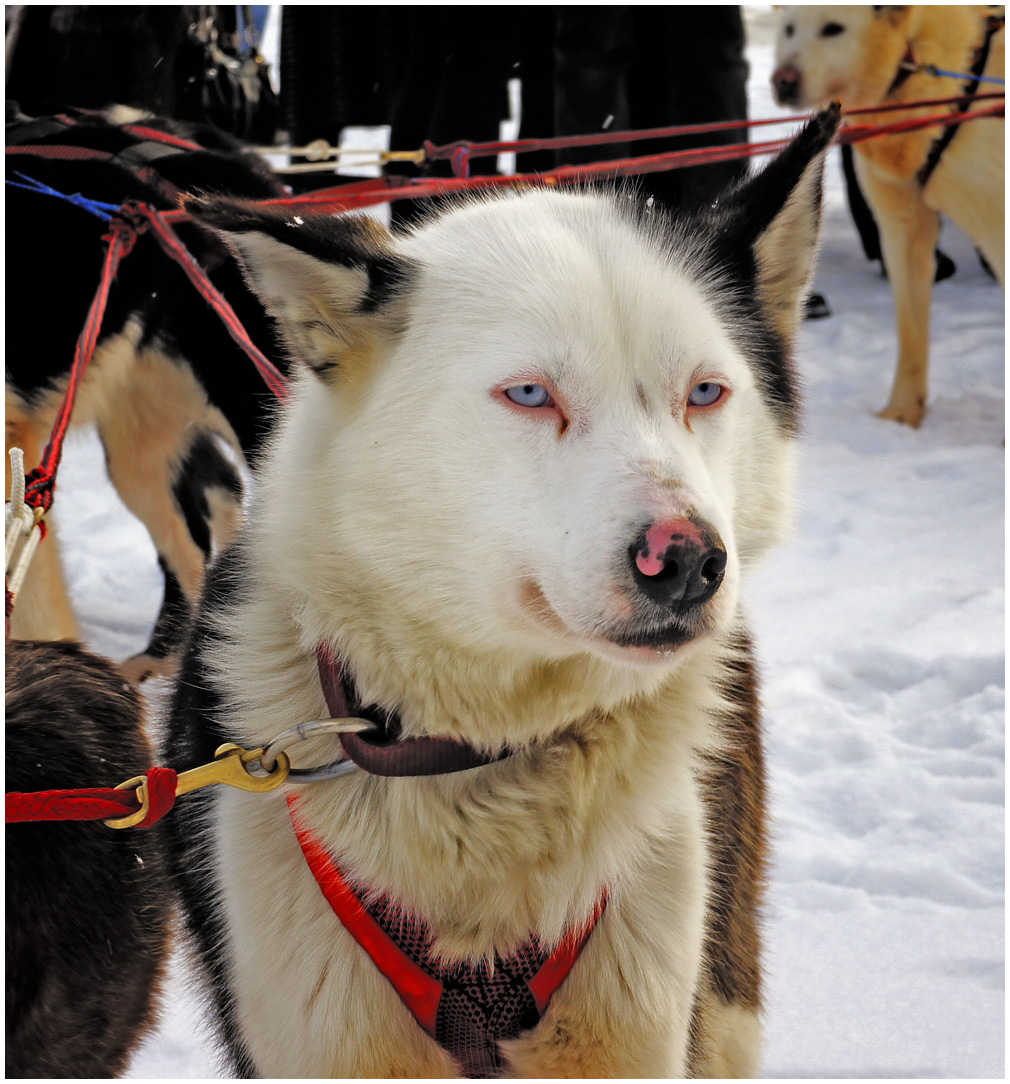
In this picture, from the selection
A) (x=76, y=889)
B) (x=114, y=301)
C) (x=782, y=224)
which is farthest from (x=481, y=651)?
(x=114, y=301)

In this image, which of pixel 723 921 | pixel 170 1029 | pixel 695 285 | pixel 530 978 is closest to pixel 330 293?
pixel 695 285

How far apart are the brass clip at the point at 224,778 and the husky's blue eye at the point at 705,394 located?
687 mm

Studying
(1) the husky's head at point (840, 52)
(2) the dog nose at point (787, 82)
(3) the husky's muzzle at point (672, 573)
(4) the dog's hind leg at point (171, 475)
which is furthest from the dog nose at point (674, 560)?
(2) the dog nose at point (787, 82)

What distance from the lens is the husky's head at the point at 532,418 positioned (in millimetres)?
1191

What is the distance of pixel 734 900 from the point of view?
66.1 inches

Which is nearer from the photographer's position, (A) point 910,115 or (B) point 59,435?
(B) point 59,435

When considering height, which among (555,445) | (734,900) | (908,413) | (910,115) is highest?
(910,115)

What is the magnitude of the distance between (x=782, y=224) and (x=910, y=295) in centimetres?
426

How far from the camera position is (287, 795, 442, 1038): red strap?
4.35 ft

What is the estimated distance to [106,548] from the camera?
14.6ft

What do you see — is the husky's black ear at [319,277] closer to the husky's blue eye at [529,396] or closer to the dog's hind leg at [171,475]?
the husky's blue eye at [529,396]

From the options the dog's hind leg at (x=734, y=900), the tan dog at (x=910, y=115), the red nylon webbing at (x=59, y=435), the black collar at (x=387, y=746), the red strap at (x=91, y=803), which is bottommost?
the dog's hind leg at (x=734, y=900)

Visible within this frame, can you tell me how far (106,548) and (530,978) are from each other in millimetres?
3590

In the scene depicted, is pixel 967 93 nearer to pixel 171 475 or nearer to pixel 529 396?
pixel 171 475
